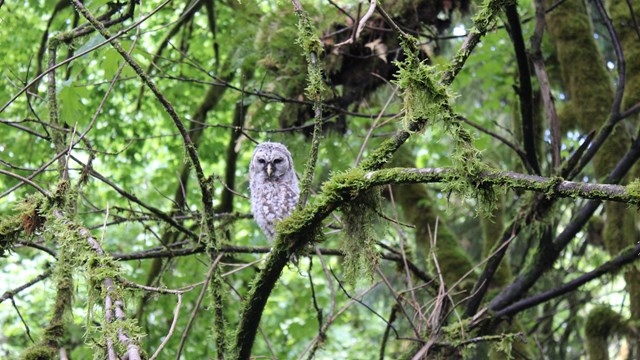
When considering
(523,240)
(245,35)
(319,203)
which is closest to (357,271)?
(319,203)

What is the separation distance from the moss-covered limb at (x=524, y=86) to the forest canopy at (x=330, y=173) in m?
0.01

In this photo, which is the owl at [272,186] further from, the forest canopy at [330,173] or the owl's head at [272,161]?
the forest canopy at [330,173]

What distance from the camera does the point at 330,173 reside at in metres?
2.31

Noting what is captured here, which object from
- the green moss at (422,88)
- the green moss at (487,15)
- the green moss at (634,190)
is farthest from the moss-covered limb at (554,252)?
the green moss at (634,190)

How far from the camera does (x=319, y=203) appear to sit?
2.16 m

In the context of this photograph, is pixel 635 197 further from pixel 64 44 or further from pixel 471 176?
pixel 64 44

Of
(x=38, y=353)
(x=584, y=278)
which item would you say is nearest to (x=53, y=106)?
(x=38, y=353)

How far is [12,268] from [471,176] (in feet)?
25.3

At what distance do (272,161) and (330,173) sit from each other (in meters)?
2.18

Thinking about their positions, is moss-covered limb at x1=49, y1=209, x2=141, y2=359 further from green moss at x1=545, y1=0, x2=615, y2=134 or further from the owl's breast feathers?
green moss at x1=545, y1=0, x2=615, y2=134

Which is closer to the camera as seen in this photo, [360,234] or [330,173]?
[330,173]

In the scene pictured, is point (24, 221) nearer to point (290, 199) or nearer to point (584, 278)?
point (290, 199)

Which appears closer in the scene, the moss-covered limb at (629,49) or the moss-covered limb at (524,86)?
the moss-covered limb at (524,86)

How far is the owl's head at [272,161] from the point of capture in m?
4.45
